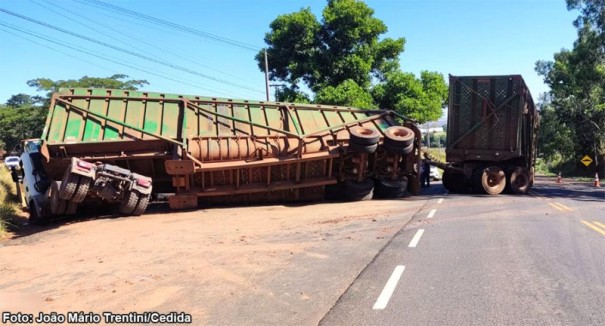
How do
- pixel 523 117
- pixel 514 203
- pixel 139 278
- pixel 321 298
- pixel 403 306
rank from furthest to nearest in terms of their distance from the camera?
pixel 523 117
pixel 514 203
pixel 139 278
pixel 321 298
pixel 403 306

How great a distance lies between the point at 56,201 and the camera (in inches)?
457

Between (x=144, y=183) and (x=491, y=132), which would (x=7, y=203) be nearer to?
(x=144, y=183)

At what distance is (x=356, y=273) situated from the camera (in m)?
6.66

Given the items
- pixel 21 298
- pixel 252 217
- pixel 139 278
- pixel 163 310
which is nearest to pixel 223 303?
pixel 163 310

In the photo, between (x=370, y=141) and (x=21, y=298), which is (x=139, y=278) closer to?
(x=21, y=298)

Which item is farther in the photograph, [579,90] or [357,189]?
[579,90]

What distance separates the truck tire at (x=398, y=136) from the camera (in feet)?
51.9

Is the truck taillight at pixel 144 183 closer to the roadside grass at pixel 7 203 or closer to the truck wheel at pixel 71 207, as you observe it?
the truck wheel at pixel 71 207

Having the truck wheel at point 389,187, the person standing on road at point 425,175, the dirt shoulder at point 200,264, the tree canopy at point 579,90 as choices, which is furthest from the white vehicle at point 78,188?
the tree canopy at point 579,90

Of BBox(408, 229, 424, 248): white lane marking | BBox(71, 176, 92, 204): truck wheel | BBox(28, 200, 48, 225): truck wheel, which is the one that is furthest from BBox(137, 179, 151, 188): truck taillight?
BBox(408, 229, 424, 248): white lane marking

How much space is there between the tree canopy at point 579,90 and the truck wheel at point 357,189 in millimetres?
16242

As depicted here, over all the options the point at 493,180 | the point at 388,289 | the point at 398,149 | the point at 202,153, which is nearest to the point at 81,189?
the point at 202,153

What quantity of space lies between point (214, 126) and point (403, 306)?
10.1 metres

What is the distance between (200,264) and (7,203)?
11040 mm
